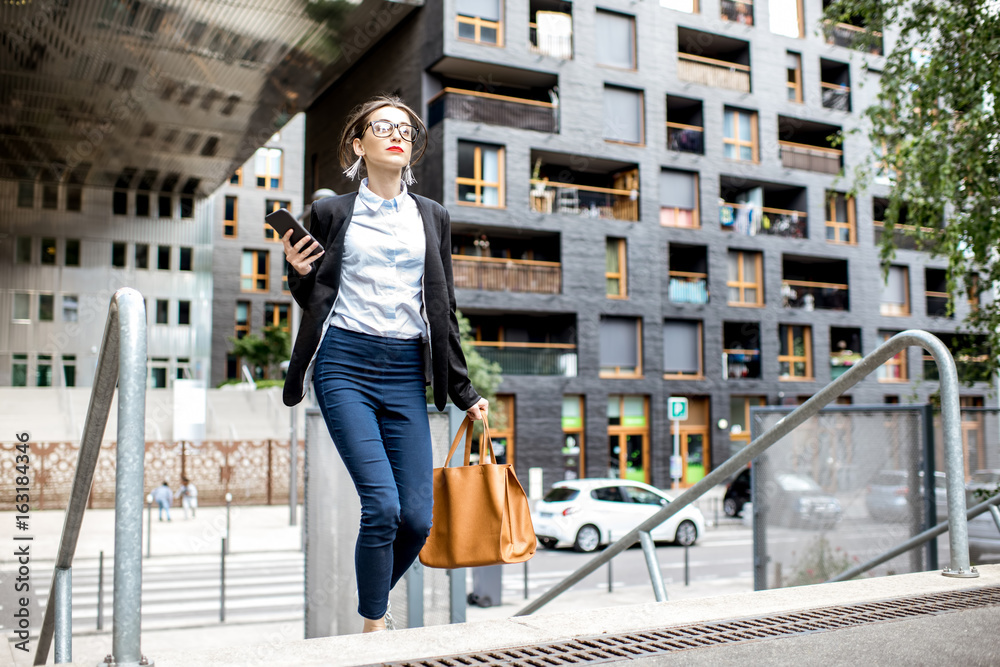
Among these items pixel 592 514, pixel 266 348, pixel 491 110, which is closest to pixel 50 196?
pixel 266 348

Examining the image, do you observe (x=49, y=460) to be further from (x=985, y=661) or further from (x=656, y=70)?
(x=985, y=661)

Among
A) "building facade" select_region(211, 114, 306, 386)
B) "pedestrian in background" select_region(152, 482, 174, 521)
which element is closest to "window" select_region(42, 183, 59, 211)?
"building facade" select_region(211, 114, 306, 386)

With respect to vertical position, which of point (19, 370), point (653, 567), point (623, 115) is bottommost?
point (653, 567)

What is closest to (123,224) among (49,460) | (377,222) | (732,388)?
(49,460)

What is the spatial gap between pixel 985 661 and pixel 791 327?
105 feet

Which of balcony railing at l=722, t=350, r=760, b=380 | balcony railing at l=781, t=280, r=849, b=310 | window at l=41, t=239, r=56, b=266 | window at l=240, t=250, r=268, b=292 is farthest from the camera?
window at l=240, t=250, r=268, b=292

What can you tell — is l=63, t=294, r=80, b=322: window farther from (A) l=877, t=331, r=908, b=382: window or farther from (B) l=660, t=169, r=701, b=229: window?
(A) l=877, t=331, r=908, b=382: window

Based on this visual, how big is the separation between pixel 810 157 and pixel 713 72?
530 cm

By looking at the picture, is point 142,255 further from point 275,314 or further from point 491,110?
point 491,110

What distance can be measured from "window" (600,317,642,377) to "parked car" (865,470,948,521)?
70.4 feet

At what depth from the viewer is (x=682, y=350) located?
2972 cm

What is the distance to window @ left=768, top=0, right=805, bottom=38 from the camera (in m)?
32.4

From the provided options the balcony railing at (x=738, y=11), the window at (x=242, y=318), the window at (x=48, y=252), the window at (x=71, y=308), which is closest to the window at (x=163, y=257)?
the window at (x=71, y=308)

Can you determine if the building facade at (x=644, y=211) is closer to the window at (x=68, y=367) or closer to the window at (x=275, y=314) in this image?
the window at (x=68, y=367)
